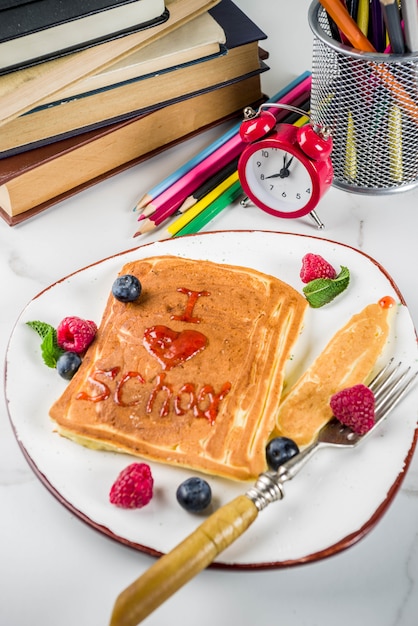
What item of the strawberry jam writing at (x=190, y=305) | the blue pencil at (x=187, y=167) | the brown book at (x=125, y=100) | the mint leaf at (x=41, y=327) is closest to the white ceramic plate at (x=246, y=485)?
the mint leaf at (x=41, y=327)

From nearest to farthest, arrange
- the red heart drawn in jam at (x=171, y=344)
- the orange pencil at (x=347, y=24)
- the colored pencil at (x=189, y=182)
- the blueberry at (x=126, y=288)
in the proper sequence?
1. the red heart drawn in jam at (x=171, y=344)
2. the blueberry at (x=126, y=288)
3. the orange pencil at (x=347, y=24)
4. the colored pencil at (x=189, y=182)

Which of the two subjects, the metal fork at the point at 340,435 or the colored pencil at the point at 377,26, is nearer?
the metal fork at the point at 340,435

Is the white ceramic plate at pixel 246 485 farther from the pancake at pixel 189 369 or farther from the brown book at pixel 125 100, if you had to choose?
the brown book at pixel 125 100

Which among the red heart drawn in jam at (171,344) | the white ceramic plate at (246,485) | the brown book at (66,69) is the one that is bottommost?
the white ceramic plate at (246,485)

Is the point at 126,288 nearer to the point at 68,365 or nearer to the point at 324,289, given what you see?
the point at 68,365

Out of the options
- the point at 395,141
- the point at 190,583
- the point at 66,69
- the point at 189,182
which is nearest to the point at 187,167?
the point at 189,182

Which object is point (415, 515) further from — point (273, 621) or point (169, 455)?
point (169, 455)
